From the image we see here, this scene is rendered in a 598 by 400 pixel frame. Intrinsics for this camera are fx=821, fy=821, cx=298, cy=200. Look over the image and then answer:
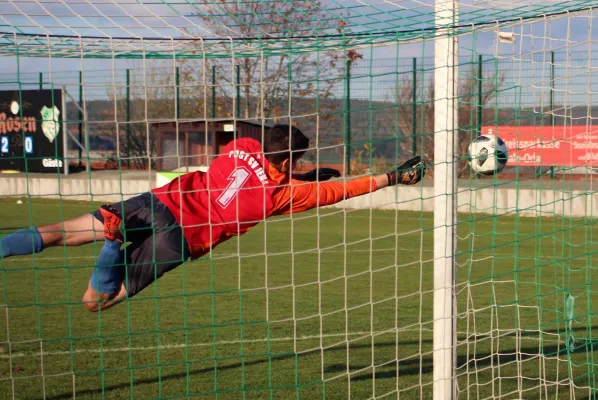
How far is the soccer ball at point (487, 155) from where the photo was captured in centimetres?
540

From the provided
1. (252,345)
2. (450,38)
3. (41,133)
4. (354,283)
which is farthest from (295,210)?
(41,133)

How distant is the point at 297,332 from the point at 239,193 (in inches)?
106

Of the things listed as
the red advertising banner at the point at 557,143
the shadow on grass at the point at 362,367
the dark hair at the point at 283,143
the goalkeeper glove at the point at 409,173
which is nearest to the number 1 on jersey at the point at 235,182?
the dark hair at the point at 283,143

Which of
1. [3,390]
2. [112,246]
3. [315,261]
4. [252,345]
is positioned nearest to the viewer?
[112,246]

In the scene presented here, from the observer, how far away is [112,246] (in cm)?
525

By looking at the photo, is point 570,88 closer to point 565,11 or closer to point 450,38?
point 565,11

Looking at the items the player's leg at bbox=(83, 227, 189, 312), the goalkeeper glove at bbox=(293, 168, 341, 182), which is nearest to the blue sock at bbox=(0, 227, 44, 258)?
the player's leg at bbox=(83, 227, 189, 312)

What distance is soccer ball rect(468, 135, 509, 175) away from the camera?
5.40 m

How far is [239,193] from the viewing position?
5.41 m

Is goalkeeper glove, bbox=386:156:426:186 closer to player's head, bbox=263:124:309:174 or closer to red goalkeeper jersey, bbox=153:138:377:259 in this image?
red goalkeeper jersey, bbox=153:138:377:259

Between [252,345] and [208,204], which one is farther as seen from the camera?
[252,345]

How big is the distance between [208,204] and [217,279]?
5424 millimetres

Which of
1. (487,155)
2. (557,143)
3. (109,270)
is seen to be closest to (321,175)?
(487,155)

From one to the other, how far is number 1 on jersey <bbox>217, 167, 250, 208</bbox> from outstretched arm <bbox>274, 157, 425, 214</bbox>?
0.25 m
